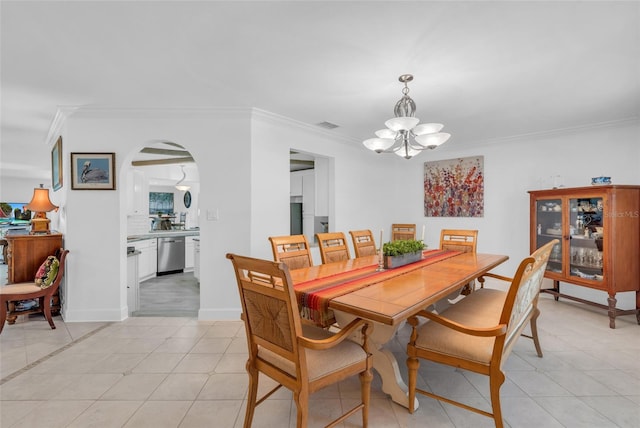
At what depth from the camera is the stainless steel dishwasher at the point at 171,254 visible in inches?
227

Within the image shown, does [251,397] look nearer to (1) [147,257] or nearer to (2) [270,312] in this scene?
(2) [270,312]

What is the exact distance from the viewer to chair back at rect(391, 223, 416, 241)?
5295 millimetres

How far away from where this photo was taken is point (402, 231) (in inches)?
213

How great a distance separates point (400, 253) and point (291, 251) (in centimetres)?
93

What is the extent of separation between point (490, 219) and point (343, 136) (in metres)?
2.62

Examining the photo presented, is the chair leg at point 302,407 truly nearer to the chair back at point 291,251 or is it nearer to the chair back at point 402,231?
the chair back at point 291,251

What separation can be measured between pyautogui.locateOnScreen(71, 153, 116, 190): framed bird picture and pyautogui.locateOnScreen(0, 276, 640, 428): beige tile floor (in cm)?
150

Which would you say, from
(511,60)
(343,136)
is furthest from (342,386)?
(343,136)

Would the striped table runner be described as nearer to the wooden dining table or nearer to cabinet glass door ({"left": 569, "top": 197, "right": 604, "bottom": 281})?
the wooden dining table

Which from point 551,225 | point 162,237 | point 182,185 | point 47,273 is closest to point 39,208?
point 47,273

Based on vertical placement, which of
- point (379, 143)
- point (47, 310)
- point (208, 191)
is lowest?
point (47, 310)

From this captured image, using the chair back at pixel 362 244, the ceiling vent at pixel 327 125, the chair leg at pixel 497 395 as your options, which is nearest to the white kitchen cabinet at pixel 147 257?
the ceiling vent at pixel 327 125

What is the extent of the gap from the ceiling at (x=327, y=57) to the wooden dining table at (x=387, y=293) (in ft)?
5.17

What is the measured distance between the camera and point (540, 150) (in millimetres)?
4332
